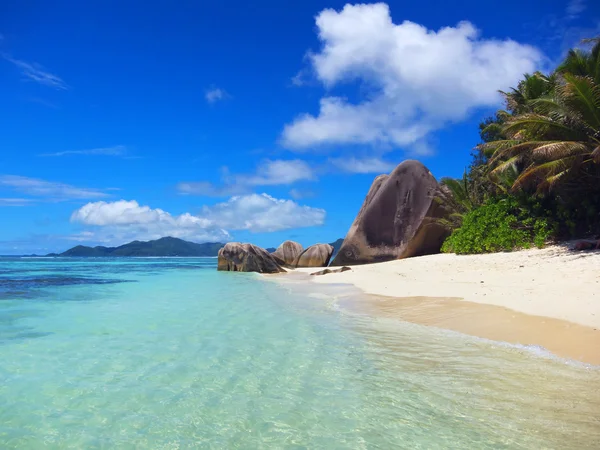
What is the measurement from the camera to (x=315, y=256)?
28375mm

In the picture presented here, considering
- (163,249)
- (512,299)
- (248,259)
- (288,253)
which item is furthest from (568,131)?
(163,249)

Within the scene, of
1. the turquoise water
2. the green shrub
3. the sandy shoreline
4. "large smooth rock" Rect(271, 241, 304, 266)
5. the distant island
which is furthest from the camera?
the distant island

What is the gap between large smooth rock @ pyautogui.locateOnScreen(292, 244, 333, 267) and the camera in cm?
2828

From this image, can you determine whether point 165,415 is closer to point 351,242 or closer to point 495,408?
point 495,408

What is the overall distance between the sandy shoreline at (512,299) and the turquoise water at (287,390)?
1.95 ft

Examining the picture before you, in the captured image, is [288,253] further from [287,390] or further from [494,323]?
[287,390]

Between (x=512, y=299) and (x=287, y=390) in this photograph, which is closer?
(x=287, y=390)

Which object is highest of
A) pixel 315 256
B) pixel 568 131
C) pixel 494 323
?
pixel 568 131

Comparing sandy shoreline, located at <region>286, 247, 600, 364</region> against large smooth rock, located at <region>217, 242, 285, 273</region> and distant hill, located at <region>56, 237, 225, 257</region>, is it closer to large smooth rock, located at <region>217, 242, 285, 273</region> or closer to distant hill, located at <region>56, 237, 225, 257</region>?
large smooth rock, located at <region>217, 242, 285, 273</region>

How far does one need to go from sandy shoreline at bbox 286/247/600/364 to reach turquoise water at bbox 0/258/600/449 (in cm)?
59

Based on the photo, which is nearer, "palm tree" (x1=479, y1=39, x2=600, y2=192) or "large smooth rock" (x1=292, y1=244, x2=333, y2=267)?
"palm tree" (x1=479, y1=39, x2=600, y2=192)

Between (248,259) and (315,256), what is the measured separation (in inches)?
203

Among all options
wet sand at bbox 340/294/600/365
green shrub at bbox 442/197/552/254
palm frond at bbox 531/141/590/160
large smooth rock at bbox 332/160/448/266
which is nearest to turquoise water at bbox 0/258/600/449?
wet sand at bbox 340/294/600/365

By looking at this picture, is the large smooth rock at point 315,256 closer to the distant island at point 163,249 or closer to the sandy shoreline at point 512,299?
the sandy shoreline at point 512,299
